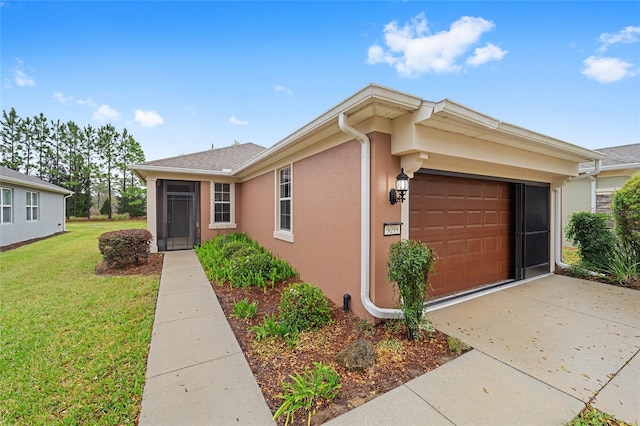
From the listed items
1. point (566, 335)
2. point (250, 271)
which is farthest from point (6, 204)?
point (566, 335)

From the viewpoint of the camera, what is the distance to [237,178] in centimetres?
959

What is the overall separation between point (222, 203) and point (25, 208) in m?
9.37

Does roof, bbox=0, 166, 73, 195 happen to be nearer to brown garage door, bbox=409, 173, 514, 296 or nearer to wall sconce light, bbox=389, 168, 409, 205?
wall sconce light, bbox=389, 168, 409, 205

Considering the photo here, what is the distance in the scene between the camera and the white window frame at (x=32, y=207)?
37.9 ft

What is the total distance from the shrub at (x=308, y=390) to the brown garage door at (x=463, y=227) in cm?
243

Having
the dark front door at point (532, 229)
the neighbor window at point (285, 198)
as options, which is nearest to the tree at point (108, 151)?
the neighbor window at point (285, 198)

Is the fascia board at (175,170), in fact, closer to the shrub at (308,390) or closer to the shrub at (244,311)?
the shrub at (244,311)

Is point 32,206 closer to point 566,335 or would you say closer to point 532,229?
point 566,335

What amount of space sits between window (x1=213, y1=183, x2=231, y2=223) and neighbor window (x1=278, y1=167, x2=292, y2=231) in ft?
13.7

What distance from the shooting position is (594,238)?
5.73 m

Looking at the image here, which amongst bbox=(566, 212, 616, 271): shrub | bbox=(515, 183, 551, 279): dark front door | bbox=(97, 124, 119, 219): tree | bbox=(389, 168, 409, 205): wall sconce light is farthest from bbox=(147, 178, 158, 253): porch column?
bbox=(97, 124, 119, 219): tree

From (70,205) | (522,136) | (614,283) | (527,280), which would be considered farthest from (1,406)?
(70,205)

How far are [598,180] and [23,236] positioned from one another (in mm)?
22005

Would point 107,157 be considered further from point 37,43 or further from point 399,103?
point 399,103
